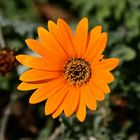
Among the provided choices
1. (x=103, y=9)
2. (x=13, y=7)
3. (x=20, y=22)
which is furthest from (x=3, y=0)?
(x=103, y=9)

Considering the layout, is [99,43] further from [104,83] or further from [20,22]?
[20,22]

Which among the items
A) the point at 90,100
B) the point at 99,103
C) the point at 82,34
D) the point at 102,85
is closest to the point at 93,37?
the point at 82,34

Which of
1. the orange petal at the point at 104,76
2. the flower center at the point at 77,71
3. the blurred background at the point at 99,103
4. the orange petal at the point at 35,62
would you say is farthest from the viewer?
the blurred background at the point at 99,103

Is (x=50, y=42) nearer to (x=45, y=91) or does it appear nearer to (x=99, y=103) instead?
(x=45, y=91)

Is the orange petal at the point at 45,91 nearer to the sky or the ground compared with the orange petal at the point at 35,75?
nearer to the ground

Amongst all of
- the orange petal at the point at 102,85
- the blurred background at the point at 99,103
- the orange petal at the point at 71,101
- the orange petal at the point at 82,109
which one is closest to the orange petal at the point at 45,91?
the orange petal at the point at 71,101

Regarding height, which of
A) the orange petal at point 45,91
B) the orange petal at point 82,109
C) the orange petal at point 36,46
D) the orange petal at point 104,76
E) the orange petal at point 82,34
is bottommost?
the orange petal at point 82,109

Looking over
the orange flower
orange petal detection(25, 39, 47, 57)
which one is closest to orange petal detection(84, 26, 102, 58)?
the orange flower

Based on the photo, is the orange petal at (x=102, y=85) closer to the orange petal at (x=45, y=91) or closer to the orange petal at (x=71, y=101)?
the orange petal at (x=71, y=101)
